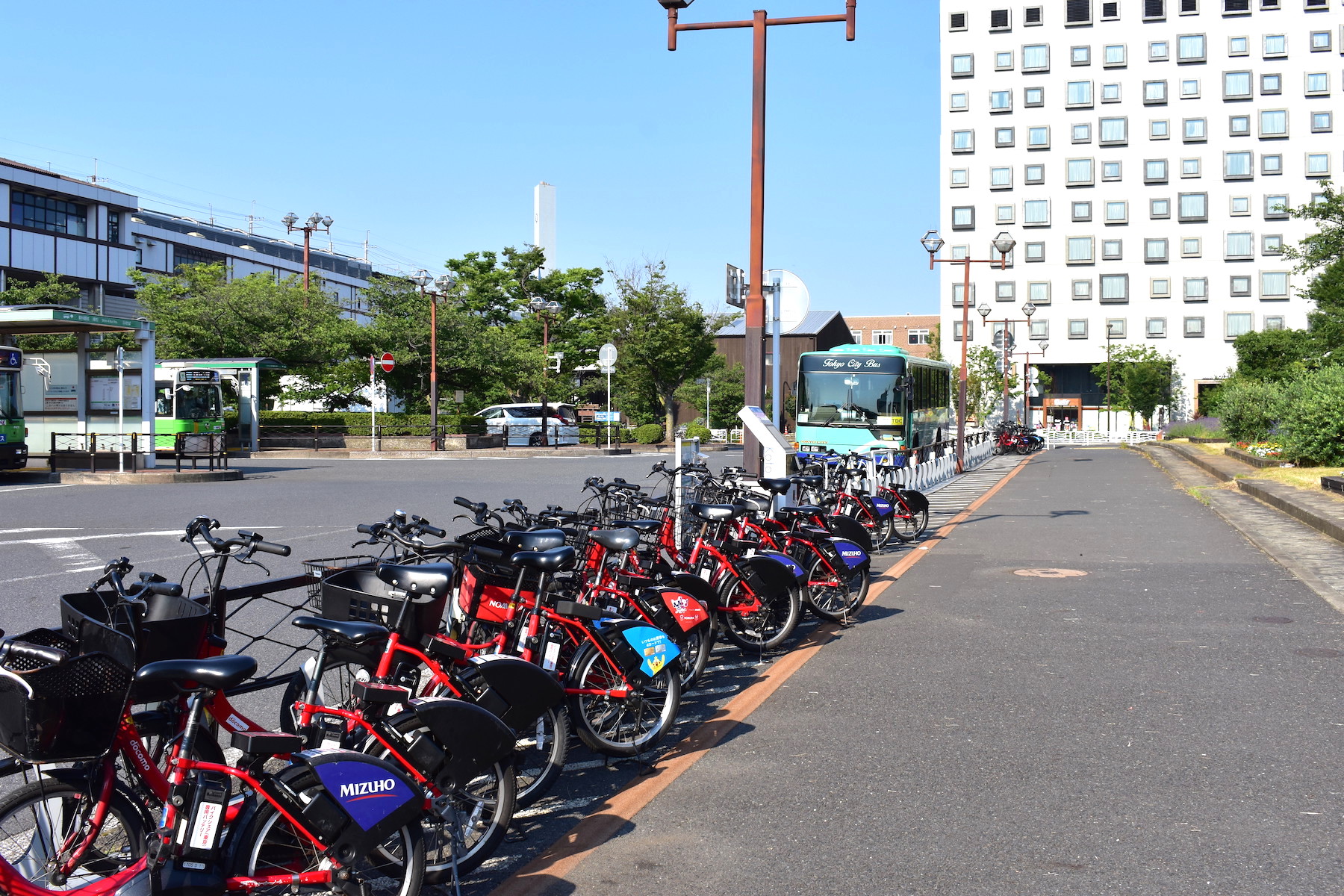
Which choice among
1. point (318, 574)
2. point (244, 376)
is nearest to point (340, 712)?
point (318, 574)

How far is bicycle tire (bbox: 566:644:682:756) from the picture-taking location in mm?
5145

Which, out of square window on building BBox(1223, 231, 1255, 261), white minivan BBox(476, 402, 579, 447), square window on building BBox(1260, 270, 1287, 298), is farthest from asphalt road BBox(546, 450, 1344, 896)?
square window on building BBox(1260, 270, 1287, 298)

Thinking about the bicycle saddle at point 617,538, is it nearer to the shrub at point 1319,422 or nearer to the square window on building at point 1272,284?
the shrub at point 1319,422

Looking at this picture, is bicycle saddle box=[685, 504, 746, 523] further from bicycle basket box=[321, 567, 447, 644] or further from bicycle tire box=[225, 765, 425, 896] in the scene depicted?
bicycle tire box=[225, 765, 425, 896]

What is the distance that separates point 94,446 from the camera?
2530 centimetres

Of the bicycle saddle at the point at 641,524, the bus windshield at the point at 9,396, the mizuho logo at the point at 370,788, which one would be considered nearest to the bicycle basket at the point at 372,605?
the mizuho logo at the point at 370,788

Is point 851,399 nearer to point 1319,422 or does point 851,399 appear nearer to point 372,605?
point 1319,422

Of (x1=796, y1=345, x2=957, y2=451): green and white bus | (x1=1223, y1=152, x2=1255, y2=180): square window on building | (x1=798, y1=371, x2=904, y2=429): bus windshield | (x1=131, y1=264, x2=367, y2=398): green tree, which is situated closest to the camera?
(x1=796, y1=345, x2=957, y2=451): green and white bus

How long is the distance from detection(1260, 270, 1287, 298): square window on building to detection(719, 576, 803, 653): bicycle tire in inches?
3072

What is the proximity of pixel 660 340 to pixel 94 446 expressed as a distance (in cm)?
Result: 3245

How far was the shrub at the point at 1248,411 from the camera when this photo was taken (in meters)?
32.5

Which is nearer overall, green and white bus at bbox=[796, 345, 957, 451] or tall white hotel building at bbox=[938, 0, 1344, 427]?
green and white bus at bbox=[796, 345, 957, 451]

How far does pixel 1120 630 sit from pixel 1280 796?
371 centimetres

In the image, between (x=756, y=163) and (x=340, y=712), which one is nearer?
(x=340, y=712)
